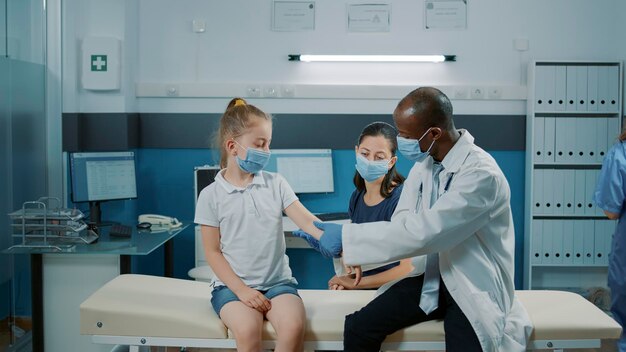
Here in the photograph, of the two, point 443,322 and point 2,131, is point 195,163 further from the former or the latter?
point 443,322

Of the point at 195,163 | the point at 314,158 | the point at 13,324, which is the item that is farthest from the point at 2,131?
the point at 314,158

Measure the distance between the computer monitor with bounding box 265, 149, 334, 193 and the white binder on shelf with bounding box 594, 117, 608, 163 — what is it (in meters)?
1.64

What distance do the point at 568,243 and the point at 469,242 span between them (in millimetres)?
2726

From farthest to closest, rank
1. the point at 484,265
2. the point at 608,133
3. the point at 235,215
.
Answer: the point at 608,133, the point at 235,215, the point at 484,265

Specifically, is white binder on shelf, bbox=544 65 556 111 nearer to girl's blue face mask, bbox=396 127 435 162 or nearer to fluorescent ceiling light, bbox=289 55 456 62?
fluorescent ceiling light, bbox=289 55 456 62

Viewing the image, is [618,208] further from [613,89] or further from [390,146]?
[613,89]

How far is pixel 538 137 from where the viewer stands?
178 inches

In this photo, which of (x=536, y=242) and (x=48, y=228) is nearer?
(x=48, y=228)

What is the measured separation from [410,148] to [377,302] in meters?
0.47

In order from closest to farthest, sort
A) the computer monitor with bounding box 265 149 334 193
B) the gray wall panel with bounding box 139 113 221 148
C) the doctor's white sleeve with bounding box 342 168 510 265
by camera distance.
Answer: the doctor's white sleeve with bounding box 342 168 510 265
the computer monitor with bounding box 265 149 334 193
the gray wall panel with bounding box 139 113 221 148

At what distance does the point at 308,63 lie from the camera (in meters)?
4.69

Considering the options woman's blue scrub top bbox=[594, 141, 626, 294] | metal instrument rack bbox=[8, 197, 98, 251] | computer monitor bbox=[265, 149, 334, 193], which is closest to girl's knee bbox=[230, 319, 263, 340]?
metal instrument rack bbox=[8, 197, 98, 251]

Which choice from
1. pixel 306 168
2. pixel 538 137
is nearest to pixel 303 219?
pixel 306 168

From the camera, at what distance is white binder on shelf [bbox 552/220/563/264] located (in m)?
4.54
